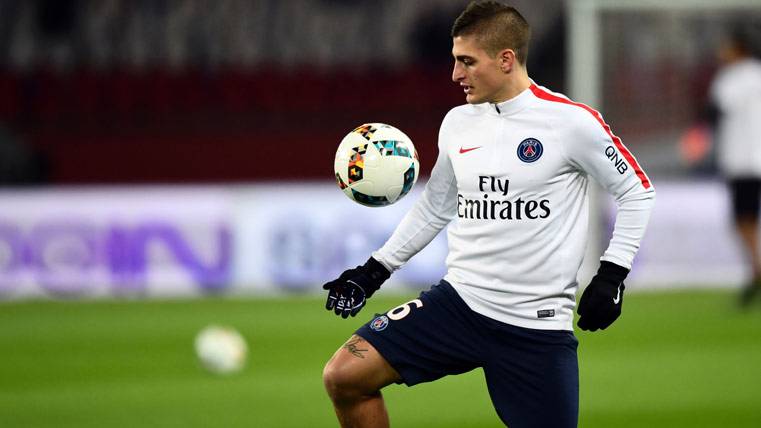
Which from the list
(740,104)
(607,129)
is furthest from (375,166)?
(740,104)

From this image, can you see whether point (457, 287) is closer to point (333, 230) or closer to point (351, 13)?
point (333, 230)

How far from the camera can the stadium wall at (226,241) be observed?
1296 cm

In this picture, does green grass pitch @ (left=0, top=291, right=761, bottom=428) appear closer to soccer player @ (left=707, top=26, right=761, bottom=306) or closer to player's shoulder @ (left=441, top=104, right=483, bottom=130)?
soccer player @ (left=707, top=26, right=761, bottom=306)

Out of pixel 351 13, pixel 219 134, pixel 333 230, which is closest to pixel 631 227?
pixel 333 230

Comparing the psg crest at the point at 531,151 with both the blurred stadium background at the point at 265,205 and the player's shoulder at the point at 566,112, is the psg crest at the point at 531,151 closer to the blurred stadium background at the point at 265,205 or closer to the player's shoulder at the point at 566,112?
the player's shoulder at the point at 566,112

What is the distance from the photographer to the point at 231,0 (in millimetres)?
18875

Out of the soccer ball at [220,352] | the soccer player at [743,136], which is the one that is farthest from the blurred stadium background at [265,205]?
the soccer player at [743,136]

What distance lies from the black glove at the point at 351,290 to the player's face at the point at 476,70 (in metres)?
0.75

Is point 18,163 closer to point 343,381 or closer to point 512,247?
point 343,381

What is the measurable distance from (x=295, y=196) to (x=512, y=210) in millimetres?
8859

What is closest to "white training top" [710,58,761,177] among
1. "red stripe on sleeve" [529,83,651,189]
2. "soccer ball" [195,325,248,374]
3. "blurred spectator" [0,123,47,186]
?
"soccer ball" [195,325,248,374]

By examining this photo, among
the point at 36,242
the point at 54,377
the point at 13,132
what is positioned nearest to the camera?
the point at 54,377

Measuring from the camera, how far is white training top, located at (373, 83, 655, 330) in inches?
174

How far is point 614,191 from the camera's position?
4.47 meters
